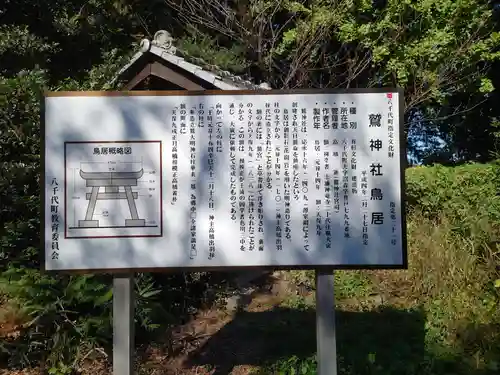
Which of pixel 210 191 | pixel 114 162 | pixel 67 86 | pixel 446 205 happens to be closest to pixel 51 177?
pixel 114 162

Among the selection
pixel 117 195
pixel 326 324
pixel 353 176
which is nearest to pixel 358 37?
pixel 353 176

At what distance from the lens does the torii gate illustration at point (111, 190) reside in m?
3.48

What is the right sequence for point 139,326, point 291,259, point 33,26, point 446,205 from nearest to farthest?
point 291,259 < point 139,326 < point 446,205 < point 33,26

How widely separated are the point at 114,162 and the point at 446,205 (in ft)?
20.0

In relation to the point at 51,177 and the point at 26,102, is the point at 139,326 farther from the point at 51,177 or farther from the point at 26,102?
the point at 26,102

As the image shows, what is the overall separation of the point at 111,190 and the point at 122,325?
1.04m

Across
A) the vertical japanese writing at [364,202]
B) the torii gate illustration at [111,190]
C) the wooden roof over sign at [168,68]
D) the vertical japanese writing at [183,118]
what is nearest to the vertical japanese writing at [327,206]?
the vertical japanese writing at [364,202]

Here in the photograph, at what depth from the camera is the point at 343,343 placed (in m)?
5.18

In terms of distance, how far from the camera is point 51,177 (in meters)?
3.51

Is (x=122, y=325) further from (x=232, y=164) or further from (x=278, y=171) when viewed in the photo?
(x=278, y=171)

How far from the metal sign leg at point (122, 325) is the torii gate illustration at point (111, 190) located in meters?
0.45

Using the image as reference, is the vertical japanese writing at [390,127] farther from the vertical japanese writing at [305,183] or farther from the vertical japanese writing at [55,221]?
the vertical japanese writing at [55,221]

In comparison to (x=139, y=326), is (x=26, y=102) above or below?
above

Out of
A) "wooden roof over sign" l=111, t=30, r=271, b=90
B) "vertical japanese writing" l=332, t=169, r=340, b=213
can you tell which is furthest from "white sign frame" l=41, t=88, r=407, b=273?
"wooden roof over sign" l=111, t=30, r=271, b=90
